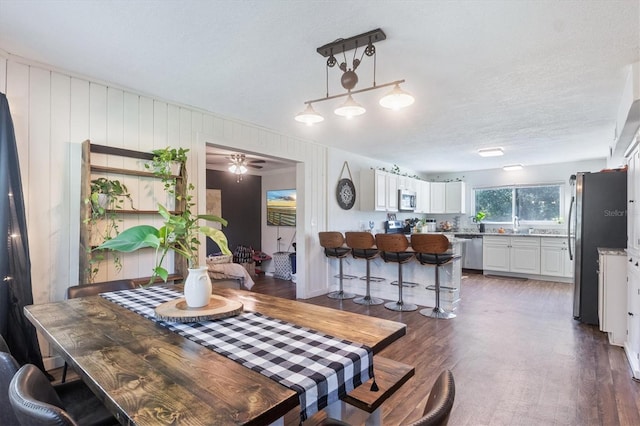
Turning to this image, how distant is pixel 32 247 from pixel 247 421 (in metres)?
2.73

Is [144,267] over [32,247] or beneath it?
beneath

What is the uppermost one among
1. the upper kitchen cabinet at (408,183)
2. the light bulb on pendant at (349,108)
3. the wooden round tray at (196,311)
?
the light bulb on pendant at (349,108)

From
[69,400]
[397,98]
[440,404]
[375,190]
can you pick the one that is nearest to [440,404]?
[440,404]

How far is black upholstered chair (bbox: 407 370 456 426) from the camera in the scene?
69 cm

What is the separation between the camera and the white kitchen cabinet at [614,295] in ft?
10.6

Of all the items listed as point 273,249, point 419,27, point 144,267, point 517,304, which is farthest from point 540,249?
point 144,267

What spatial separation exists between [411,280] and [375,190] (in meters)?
1.82

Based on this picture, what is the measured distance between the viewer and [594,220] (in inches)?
148

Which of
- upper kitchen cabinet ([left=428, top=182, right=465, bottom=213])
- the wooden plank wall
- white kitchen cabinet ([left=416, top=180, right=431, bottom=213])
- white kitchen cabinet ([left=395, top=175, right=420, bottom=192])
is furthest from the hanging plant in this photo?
upper kitchen cabinet ([left=428, top=182, right=465, bottom=213])

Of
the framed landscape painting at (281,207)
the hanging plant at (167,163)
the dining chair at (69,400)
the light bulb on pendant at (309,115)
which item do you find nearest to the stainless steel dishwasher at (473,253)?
the framed landscape painting at (281,207)

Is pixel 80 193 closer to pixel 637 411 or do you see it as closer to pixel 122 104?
pixel 122 104

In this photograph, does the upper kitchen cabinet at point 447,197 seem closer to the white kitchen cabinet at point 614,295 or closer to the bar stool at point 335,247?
the bar stool at point 335,247

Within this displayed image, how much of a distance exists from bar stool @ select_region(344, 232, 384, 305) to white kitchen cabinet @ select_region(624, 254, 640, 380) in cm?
265

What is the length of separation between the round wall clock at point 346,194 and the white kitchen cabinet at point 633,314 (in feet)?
12.2
